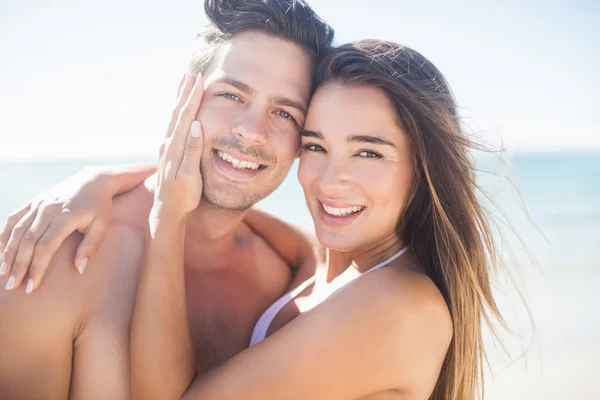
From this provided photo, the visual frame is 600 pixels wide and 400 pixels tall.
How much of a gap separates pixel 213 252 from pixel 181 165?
0.80m

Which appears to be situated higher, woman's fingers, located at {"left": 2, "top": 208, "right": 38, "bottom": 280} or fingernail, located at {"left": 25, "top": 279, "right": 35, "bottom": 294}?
woman's fingers, located at {"left": 2, "top": 208, "right": 38, "bottom": 280}

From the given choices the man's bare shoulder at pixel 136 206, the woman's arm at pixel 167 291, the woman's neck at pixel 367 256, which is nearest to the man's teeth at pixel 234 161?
the woman's arm at pixel 167 291

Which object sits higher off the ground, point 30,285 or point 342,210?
point 342,210

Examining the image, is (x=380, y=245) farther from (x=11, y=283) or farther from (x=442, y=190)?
(x=11, y=283)

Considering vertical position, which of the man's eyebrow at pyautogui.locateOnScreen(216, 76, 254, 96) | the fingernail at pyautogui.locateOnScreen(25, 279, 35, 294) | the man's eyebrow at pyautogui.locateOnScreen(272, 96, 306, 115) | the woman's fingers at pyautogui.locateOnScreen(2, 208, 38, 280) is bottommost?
the fingernail at pyautogui.locateOnScreen(25, 279, 35, 294)

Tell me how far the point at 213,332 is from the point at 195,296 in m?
0.22

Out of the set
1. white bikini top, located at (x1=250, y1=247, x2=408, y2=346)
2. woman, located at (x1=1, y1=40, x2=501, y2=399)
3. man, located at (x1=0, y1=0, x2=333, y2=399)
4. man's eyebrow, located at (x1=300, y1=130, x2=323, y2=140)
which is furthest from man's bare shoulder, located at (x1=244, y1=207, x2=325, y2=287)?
man's eyebrow, located at (x1=300, y1=130, x2=323, y2=140)

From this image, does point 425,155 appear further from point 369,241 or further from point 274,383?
point 274,383

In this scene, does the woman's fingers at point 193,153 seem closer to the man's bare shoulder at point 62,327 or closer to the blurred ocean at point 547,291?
the man's bare shoulder at point 62,327

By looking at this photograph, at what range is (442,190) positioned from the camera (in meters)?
2.77

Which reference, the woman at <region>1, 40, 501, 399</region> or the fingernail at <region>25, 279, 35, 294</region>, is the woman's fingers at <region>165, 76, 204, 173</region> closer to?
the woman at <region>1, 40, 501, 399</region>

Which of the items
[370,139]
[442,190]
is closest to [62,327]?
[370,139]

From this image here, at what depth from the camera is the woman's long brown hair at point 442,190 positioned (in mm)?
2641

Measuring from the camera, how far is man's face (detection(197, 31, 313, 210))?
2943 millimetres
